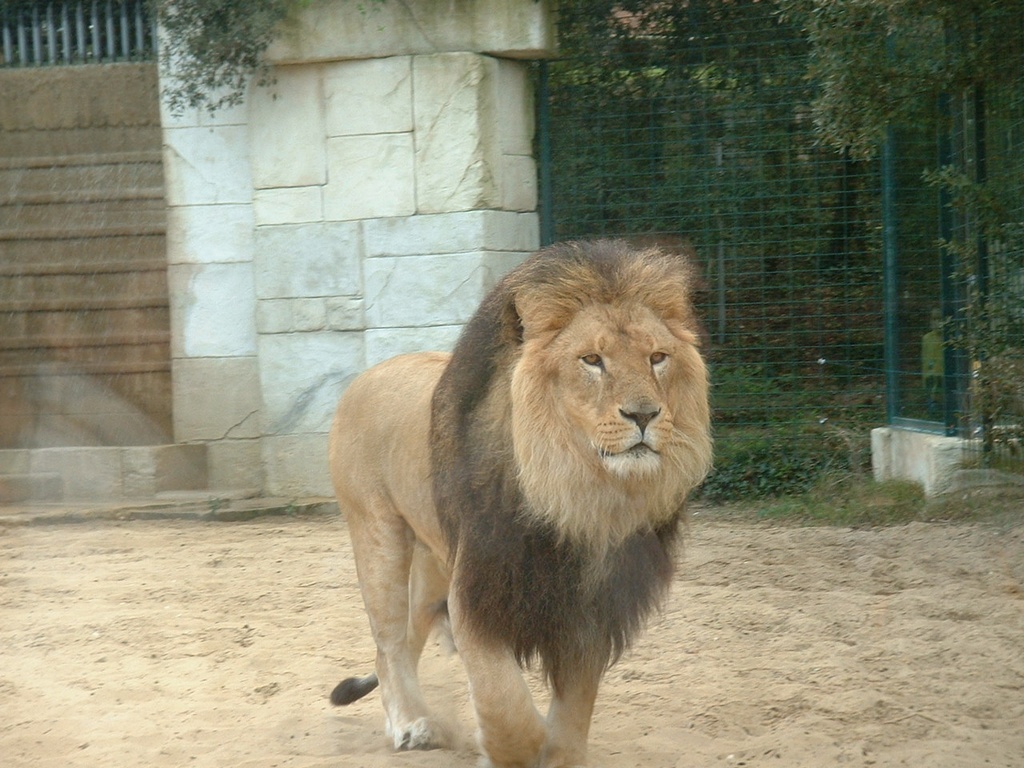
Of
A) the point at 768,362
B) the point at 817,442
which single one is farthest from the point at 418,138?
the point at 817,442

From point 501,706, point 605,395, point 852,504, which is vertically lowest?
point 852,504

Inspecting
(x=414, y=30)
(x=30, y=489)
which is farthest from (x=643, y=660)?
(x=30, y=489)

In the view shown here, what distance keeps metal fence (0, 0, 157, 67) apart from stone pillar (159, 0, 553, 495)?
3.13ft

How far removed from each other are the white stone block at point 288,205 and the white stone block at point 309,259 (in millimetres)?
52

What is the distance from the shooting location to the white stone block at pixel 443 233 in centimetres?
786

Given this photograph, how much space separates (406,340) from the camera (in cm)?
800

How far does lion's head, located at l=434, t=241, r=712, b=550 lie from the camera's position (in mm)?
3184

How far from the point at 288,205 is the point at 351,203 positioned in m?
0.44

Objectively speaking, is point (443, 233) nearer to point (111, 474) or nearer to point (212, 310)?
point (212, 310)

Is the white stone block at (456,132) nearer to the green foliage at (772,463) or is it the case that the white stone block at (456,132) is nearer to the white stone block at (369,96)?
the white stone block at (369,96)

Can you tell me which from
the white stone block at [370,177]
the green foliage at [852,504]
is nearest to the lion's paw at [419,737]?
the green foliage at [852,504]

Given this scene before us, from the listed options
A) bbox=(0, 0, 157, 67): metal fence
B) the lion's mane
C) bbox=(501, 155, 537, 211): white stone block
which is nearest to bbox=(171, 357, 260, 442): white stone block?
bbox=(501, 155, 537, 211): white stone block

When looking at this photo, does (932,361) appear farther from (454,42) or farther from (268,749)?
(268,749)

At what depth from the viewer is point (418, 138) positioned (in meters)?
7.93
